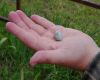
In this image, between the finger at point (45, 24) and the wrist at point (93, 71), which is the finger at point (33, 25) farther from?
the wrist at point (93, 71)

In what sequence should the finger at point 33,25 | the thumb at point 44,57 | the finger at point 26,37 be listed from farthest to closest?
the finger at point 33,25 → the finger at point 26,37 → the thumb at point 44,57

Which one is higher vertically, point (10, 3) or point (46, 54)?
point (46, 54)

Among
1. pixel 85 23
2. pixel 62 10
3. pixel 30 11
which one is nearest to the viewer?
pixel 30 11

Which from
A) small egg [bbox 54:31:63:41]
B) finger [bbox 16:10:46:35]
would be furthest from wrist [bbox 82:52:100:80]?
finger [bbox 16:10:46:35]

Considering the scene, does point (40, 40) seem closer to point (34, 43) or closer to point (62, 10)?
point (34, 43)

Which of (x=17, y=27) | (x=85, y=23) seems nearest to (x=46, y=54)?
(x=17, y=27)

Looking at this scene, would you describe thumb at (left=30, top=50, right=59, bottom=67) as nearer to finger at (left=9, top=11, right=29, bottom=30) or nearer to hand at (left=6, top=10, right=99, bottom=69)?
hand at (left=6, top=10, right=99, bottom=69)

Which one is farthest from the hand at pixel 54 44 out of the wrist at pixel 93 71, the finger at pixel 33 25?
the wrist at pixel 93 71

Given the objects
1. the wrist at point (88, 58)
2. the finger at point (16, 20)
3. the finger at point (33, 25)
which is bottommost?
the wrist at point (88, 58)
